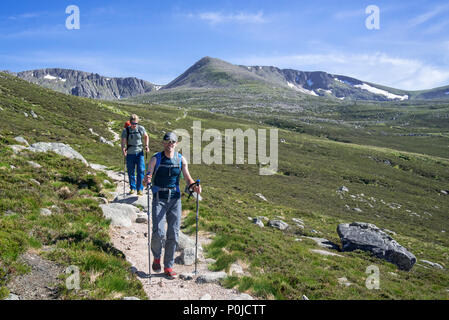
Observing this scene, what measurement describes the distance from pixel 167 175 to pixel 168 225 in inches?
53.4

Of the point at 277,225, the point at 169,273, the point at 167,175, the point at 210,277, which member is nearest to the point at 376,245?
the point at 277,225

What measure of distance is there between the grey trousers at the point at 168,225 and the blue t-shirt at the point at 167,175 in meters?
0.21

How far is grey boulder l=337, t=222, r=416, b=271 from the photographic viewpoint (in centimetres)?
1503

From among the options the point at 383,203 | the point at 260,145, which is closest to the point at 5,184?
the point at 383,203

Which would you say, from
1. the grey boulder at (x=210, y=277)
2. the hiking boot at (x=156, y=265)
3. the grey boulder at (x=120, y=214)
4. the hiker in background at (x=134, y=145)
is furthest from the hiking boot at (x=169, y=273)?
the hiker in background at (x=134, y=145)

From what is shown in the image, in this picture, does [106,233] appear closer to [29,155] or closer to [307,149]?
[29,155]

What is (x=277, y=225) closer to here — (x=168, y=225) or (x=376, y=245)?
(x=376, y=245)

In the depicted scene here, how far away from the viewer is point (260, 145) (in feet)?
261

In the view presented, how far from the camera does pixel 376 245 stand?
618 inches

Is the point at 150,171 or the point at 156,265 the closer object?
the point at 150,171

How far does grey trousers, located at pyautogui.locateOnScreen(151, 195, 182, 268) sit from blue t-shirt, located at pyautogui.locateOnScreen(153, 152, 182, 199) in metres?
0.21

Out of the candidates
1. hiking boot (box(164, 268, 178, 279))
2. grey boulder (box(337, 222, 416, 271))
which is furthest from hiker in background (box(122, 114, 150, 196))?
grey boulder (box(337, 222, 416, 271))

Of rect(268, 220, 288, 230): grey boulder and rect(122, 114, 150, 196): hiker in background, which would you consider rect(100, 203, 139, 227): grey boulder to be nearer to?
rect(122, 114, 150, 196): hiker in background
